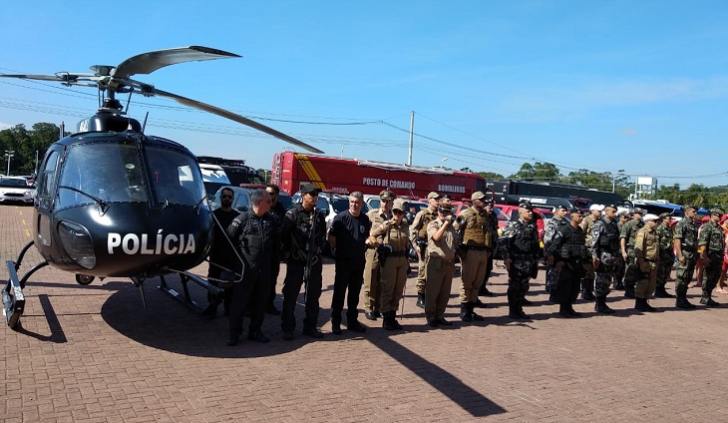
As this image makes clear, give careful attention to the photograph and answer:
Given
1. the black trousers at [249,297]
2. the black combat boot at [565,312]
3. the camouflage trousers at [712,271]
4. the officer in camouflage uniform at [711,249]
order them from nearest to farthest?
the black trousers at [249,297] → the black combat boot at [565,312] → the officer in camouflage uniform at [711,249] → the camouflage trousers at [712,271]

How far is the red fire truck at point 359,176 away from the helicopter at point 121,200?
15.5m

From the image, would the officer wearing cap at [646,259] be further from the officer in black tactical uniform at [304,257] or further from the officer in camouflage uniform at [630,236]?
the officer in black tactical uniform at [304,257]

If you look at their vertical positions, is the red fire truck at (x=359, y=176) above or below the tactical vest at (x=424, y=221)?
above

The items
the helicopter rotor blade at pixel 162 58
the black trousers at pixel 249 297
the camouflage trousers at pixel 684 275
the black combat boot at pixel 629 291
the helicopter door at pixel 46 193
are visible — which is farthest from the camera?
the black combat boot at pixel 629 291

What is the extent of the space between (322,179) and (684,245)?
14726 mm

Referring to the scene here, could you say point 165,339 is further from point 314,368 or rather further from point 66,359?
point 314,368


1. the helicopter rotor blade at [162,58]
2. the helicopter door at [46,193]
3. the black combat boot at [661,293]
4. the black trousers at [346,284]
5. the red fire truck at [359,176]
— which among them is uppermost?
the helicopter rotor blade at [162,58]

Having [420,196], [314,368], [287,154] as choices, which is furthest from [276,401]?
[420,196]

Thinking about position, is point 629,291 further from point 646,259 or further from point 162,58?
point 162,58

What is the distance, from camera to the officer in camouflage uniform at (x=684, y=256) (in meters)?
11.1

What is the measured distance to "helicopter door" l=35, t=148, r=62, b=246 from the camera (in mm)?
6152

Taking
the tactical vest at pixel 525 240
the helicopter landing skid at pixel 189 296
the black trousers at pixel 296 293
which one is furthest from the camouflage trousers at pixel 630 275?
the helicopter landing skid at pixel 189 296

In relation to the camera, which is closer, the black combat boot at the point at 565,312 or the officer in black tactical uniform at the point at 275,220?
the officer in black tactical uniform at the point at 275,220

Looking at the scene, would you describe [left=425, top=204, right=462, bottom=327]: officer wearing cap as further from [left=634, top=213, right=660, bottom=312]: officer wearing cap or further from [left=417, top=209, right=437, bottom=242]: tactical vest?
[left=634, top=213, right=660, bottom=312]: officer wearing cap
